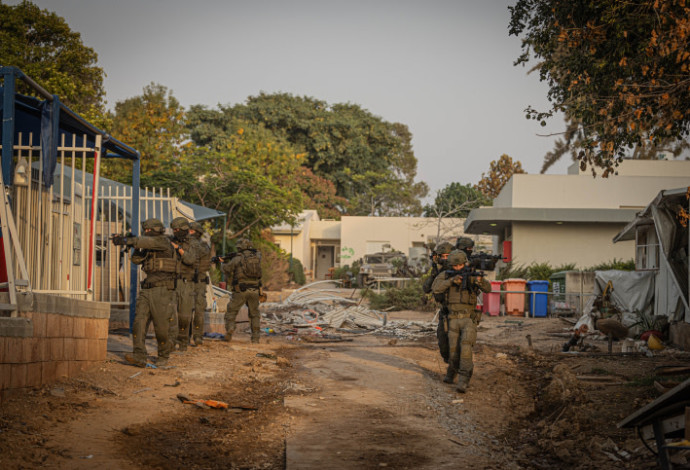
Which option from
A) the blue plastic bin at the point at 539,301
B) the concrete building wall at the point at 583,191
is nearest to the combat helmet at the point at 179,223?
the blue plastic bin at the point at 539,301

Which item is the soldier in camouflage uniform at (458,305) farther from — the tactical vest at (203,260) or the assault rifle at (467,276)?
the tactical vest at (203,260)

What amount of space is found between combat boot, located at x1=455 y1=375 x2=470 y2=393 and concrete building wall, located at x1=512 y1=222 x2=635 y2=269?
1778cm

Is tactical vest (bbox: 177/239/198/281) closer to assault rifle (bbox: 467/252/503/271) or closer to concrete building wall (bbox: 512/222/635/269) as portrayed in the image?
assault rifle (bbox: 467/252/503/271)

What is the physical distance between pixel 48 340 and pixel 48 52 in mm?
16967

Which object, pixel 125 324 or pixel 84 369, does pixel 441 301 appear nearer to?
pixel 84 369

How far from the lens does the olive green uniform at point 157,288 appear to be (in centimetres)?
869

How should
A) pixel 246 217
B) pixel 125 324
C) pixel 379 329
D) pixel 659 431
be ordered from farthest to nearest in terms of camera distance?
pixel 246 217 < pixel 379 329 < pixel 125 324 < pixel 659 431

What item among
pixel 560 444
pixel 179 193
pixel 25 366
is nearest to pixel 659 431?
pixel 560 444

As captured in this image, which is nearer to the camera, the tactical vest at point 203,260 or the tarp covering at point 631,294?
the tactical vest at point 203,260

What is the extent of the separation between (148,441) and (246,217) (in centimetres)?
1962

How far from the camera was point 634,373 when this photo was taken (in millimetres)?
8703

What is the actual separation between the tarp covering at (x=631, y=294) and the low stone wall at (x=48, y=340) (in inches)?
431

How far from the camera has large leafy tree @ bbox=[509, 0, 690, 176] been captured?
24.8 ft

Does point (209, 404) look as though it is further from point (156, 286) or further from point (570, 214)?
point (570, 214)
